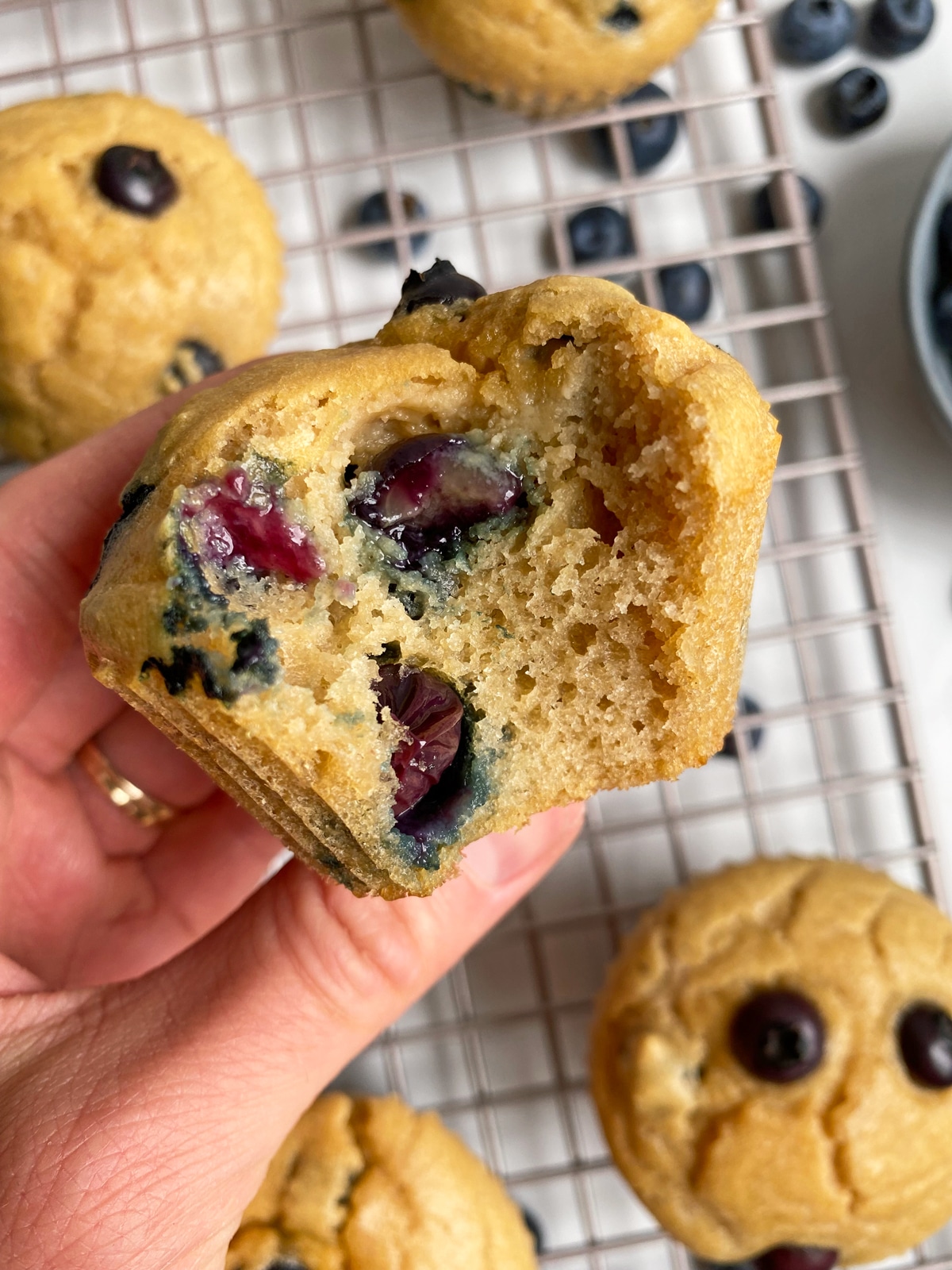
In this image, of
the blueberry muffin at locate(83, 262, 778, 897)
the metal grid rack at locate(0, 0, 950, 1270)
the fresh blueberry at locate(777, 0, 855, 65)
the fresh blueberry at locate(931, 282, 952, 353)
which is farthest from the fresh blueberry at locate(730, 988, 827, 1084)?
the fresh blueberry at locate(777, 0, 855, 65)

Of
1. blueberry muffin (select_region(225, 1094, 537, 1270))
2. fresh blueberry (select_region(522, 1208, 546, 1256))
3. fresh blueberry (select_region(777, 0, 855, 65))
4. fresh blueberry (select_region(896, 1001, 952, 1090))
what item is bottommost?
fresh blueberry (select_region(522, 1208, 546, 1256))

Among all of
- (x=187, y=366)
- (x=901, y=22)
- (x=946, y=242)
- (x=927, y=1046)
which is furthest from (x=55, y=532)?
(x=901, y=22)

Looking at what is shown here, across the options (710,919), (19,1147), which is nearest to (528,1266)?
(710,919)

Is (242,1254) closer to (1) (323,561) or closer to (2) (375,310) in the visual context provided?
(1) (323,561)

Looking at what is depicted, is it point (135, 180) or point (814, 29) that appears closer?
point (135, 180)

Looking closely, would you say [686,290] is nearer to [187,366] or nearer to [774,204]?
[774,204]

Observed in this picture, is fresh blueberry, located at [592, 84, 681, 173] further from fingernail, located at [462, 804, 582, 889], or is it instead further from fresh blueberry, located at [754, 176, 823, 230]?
fingernail, located at [462, 804, 582, 889]

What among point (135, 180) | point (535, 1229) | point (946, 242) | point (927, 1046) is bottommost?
point (535, 1229)
